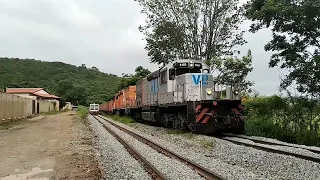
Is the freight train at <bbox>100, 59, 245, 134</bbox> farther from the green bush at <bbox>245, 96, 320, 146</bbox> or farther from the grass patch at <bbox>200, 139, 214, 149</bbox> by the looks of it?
the grass patch at <bbox>200, 139, 214, 149</bbox>

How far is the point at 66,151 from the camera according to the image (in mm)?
10648

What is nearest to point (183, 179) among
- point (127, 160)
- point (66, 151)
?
point (127, 160)

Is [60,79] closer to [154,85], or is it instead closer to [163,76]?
[154,85]

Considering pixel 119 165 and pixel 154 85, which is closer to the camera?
pixel 119 165

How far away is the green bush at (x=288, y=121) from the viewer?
41.1 ft

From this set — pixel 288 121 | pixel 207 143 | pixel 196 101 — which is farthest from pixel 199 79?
pixel 207 143

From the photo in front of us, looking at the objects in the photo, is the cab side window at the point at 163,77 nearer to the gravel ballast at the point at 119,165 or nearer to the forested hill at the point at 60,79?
the gravel ballast at the point at 119,165

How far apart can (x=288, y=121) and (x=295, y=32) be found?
477 cm

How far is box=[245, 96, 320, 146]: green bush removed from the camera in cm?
1252

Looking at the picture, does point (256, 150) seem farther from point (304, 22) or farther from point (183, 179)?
point (304, 22)

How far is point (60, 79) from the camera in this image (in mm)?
121062

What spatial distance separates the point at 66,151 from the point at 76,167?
2949 mm

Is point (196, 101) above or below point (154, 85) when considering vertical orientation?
below

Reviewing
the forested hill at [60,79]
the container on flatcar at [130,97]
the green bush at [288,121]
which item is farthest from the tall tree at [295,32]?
the forested hill at [60,79]
